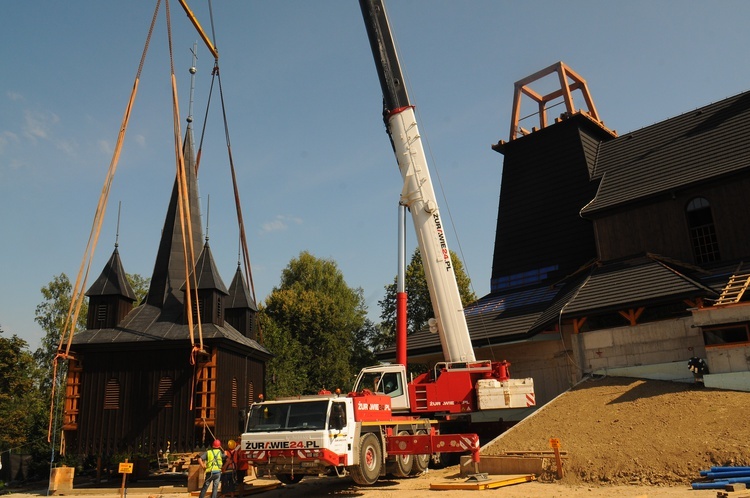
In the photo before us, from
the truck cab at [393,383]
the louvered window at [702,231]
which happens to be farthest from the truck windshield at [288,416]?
the louvered window at [702,231]

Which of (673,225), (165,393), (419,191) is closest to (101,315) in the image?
(165,393)

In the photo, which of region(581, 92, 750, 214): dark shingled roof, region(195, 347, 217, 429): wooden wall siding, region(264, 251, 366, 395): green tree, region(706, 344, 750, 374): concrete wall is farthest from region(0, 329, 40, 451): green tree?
region(706, 344, 750, 374): concrete wall

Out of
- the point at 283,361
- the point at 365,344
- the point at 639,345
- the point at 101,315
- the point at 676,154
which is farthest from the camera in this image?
the point at 365,344

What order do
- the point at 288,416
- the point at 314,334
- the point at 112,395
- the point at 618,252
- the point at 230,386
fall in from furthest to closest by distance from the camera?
1. the point at 314,334
2. the point at 618,252
3. the point at 230,386
4. the point at 112,395
5. the point at 288,416

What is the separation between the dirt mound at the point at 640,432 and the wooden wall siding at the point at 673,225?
7919mm

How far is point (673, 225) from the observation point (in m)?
25.9

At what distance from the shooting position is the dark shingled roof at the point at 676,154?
25.4m

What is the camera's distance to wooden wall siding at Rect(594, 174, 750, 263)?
23906 millimetres

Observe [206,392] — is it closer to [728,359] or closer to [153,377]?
[153,377]

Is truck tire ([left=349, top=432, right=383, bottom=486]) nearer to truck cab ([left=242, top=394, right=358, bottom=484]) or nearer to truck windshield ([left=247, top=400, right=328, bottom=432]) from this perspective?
truck cab ([left=242, top=394, right=358, bottom=484])

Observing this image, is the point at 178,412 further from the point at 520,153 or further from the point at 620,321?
the point at 520,153

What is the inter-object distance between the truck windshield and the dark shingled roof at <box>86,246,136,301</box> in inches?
604

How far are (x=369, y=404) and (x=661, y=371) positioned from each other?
11.1 metres

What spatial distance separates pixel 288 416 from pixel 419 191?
29.1ft
